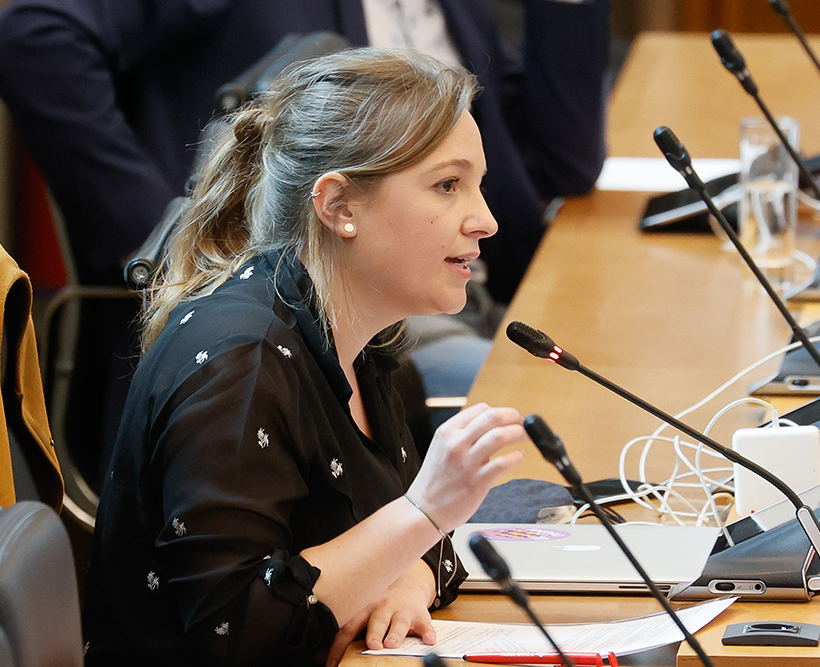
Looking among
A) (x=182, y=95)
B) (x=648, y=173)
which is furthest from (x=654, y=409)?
(x=648, y=173)

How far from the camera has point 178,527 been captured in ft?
3.41

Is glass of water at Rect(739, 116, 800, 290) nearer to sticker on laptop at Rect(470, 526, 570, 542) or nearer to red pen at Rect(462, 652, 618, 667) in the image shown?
sticker on laptop at Rect(470, 526, 570, 542)

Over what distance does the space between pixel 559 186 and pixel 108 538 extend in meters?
1.74

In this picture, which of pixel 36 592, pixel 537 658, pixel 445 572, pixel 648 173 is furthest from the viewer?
pixel 648 173

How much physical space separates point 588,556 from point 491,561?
467 millimetres

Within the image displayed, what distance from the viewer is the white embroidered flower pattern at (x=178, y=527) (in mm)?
1036

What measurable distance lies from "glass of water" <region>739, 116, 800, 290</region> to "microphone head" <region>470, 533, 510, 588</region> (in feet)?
4.63

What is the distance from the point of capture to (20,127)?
2.03 metres

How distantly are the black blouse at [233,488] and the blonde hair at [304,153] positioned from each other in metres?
0.05

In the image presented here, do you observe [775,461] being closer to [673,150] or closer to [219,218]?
[673,150]

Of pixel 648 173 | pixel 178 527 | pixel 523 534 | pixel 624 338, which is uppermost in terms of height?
pixel 178 527

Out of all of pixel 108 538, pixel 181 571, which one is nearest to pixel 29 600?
pixel 181 571

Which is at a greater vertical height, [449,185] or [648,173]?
[449,185]

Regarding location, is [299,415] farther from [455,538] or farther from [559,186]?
[559,186]
